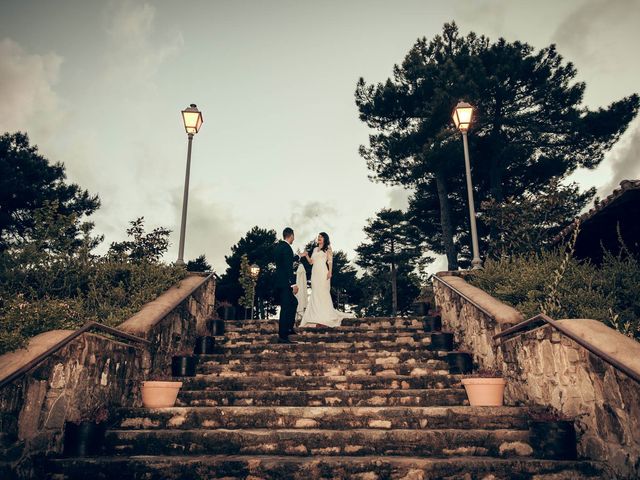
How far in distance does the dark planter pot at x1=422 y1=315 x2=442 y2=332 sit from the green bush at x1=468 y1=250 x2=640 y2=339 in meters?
1.52

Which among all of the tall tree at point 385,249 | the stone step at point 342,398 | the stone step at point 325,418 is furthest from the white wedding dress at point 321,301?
the tall tree at point 385,249

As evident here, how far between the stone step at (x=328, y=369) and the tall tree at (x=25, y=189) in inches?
753

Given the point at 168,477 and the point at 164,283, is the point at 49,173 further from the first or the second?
the point at 168,477

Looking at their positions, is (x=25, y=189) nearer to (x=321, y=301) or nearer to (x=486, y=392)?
(x=321, y=301)

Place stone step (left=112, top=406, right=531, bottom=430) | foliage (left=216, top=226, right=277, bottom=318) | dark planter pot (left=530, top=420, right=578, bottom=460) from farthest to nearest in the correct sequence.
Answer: foliage (left=216, top=226, right=277, bottom=318), stone step (left=112, top=406, right=531, bottom=430), dark planter pot (left=530, top=420, right=578, bottom=460)

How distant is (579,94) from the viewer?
1998cm

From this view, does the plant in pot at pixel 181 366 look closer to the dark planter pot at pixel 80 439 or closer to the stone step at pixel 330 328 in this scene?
the stone step at pixel 330 328

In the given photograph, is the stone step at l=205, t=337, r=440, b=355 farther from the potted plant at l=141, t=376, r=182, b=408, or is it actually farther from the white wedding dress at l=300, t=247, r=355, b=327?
the potted plant at l=141, t=376, r=182, b=408

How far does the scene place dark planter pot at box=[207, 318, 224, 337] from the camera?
7.98 metres

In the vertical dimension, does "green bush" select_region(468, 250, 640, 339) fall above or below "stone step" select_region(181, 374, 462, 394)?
above

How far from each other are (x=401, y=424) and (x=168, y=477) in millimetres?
2364

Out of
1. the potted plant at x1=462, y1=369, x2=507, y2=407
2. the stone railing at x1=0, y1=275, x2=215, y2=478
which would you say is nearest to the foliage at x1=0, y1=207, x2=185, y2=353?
the stone railing at x1=0, y1=275, x2=215, y2=478

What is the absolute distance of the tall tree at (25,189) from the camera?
69.9 ft

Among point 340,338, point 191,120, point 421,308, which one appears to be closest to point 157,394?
point 340,338
